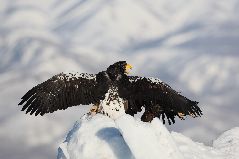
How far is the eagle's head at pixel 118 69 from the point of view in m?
16.9

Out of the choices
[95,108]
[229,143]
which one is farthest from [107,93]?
[229,143]

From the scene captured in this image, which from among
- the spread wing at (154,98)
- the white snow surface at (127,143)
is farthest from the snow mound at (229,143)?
the spread wing at (154,98)

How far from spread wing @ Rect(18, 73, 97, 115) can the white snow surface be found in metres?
4.38

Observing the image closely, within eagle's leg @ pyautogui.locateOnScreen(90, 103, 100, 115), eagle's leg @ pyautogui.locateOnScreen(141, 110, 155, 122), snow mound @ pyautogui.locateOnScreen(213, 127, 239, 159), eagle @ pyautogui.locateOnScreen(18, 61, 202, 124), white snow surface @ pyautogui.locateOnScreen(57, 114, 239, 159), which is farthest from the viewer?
eagle @ pyautogui.locateOnScreen(18, 61, 202, 124)

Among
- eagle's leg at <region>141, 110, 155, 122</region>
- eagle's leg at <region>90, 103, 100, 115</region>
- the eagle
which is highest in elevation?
the eagle

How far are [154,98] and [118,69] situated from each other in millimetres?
1422

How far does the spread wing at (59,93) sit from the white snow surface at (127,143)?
4.38 m

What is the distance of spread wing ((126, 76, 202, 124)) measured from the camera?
1736 cm

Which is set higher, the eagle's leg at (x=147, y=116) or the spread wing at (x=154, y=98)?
the spread wing at (x=154, y=98)

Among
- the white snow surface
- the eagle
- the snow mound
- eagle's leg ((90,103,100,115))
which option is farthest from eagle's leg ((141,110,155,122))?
the white snow surface

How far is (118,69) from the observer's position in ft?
56.1

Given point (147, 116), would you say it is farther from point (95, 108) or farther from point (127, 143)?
point (127, 143)

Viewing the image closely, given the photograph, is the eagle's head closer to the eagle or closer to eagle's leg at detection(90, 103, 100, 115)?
the eagle

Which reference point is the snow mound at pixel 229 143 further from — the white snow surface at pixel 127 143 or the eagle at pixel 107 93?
the eagle at pixel 107 93
